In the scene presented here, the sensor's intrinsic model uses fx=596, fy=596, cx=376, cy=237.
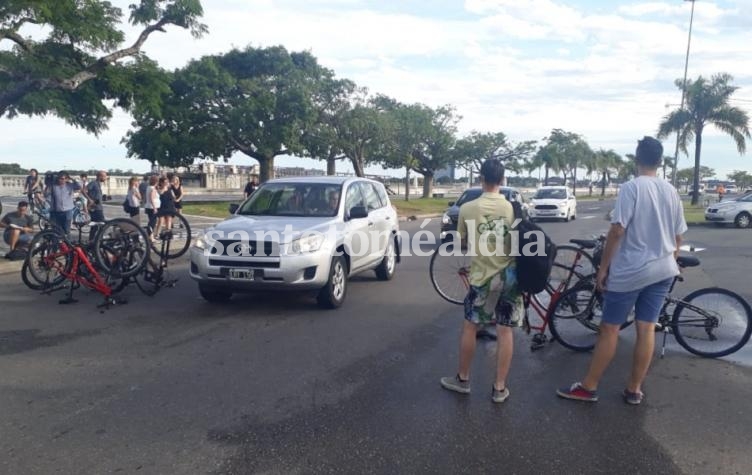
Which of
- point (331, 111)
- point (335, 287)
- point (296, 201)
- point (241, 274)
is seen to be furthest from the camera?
point (331, 111)

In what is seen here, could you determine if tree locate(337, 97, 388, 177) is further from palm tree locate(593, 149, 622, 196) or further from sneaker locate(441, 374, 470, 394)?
palm tree locate(593, 149, 622, 196)

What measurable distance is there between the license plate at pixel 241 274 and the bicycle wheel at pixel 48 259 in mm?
2533

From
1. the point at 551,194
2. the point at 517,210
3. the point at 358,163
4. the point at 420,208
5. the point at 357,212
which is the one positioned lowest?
the point at 420,208

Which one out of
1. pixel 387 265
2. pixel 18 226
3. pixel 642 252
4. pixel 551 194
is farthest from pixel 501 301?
pixel 551 194

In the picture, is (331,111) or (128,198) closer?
(128,198)

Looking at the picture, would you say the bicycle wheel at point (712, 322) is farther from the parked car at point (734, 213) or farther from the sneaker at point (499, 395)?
the parked car at point (734, 213)

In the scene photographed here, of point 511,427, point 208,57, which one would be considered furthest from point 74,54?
point 208,57

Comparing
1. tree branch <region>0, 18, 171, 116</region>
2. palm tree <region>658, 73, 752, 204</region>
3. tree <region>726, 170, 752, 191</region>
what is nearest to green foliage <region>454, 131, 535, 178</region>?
palm tree <region>658, 73, 752, 204</region>

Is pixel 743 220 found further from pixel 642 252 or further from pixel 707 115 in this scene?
pixel 642 252

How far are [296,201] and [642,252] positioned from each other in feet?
17.3

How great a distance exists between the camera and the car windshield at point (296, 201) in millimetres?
8383

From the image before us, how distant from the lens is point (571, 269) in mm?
6270

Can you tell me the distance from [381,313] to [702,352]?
360cm

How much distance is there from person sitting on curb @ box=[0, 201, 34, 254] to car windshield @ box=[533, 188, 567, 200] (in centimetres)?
2122
